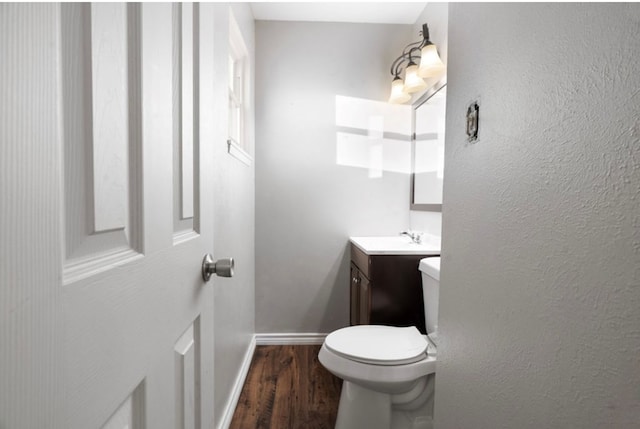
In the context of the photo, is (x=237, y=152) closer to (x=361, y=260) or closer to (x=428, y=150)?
(x=361, y=260)

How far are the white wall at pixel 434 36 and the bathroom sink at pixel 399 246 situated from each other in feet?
0.22

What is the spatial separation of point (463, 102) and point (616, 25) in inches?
17.1

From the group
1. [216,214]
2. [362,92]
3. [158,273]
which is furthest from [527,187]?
[362,92]

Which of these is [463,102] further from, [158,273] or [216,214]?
[216,214]

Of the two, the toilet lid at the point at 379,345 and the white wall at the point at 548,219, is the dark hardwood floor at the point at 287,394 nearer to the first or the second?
the toilet lid at the point at 379,345

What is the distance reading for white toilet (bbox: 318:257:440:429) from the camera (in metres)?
1.33

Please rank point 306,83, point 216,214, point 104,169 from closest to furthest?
1. point 104,169
2. point 216,214
3. point 306,83

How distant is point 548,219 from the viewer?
56 cm

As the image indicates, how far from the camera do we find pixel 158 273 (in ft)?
1.70

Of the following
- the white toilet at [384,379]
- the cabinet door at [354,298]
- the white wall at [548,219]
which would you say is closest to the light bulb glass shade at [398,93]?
the cabinet door at [354,298]

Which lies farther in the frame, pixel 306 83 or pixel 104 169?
pixel 306 83

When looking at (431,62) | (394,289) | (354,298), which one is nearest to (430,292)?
(394,289)

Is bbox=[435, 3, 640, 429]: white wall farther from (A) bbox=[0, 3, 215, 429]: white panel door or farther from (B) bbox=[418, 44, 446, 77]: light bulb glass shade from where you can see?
(B) bbox=[418, 44, 446, 77]: light bulb glass shade

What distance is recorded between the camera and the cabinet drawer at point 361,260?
1867 millimetres
